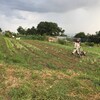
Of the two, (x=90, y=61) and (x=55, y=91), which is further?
(x=90, y=61)

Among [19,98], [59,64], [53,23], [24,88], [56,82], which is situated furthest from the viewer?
[53,23]

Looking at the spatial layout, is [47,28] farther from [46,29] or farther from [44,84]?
[44,84]

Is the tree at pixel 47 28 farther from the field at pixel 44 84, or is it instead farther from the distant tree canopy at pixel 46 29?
the field at pixel 44 84

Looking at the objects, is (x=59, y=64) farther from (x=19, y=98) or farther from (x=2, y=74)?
(x=19, y=98)

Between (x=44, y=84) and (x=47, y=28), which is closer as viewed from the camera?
(x=44, y=84)

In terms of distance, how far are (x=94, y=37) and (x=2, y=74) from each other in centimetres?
6672

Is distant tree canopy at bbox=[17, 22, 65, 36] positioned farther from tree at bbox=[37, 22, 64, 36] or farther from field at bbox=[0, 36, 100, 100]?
A: field at bbox=[0, 36, 100, 100]

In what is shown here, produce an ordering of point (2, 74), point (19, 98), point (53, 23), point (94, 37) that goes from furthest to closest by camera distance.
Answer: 1. point (53, 23)
2. point (94, 37)
3. point (2, 74)
4. point (19, 98)

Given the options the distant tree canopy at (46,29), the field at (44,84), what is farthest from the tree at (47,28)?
the field at (44,84)

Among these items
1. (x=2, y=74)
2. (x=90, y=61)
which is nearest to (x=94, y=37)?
(x=90, y=61)

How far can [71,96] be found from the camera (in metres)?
10.9

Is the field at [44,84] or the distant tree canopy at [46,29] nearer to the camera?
the field at [44,84]

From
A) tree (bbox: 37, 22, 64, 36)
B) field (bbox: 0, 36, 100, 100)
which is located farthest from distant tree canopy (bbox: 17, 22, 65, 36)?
field (bbox: 0, 36, 100, 100)

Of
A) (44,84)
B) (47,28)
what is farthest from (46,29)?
(44,84)
